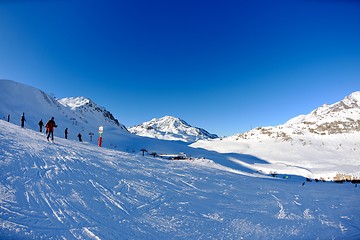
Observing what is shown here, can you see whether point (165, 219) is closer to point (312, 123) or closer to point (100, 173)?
point (100, 173)

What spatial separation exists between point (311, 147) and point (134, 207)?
63.7m

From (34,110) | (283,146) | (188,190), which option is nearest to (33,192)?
(188,190)

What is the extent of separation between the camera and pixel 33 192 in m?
7.28

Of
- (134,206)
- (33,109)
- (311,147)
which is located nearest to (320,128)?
(311,147)

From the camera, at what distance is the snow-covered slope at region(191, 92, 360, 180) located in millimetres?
40444

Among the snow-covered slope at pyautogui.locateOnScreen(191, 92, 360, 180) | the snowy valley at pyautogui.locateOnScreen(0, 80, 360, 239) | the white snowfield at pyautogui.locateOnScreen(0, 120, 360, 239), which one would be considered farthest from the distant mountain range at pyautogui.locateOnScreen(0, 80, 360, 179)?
the white snowfield at pyautogui.locateOnScreen(0, 120, 360, 239)

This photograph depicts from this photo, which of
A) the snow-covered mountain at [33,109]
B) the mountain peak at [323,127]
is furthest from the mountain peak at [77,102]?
the mountain peak at [323,127]

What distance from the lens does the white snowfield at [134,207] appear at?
597 centimetres

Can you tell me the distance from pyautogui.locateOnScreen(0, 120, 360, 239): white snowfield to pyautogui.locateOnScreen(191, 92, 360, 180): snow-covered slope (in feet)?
98.4

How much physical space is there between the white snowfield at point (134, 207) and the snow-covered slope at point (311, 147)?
30.0 m

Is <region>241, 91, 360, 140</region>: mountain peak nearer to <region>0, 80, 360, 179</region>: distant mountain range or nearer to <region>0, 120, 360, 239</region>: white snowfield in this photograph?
<region>0, 80, 360, 179</region>: distant mountain range

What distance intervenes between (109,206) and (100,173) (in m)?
4.01

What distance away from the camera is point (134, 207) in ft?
25.7

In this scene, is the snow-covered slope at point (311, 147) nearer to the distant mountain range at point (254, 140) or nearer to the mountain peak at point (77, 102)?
the distant mountain range at point (254, 140)
